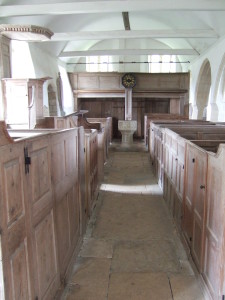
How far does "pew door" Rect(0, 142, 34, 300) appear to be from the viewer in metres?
1.33

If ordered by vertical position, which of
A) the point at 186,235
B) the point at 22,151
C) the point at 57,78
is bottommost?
the point at 186,235

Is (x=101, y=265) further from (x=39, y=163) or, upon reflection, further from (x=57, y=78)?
(x=57, y=78)

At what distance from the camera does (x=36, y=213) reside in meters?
1.77

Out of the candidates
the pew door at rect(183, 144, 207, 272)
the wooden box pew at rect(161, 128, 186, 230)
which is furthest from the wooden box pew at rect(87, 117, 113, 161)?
the pew door at rect(183, 144, 207, 272)

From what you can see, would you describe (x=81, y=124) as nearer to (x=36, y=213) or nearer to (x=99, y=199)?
(x=99, y=199)

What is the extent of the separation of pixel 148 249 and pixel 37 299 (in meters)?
1.77

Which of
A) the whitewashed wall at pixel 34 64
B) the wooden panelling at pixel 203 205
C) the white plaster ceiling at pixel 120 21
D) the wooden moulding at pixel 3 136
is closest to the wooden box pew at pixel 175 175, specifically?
the wooden panelling at pixel 203 205

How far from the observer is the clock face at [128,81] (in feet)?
43.4

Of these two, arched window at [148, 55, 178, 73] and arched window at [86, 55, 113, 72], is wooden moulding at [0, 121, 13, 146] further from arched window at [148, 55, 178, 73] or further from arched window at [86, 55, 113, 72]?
arched window at [148, 55, 178, 73]

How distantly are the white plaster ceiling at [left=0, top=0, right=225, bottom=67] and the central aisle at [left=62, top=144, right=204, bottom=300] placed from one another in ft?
15.4

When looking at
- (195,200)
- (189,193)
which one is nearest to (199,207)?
(195,200)

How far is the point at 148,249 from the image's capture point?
3264 mm

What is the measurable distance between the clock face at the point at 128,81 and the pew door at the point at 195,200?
34.7 ft

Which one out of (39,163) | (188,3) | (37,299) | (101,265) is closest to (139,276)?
(101,265)
